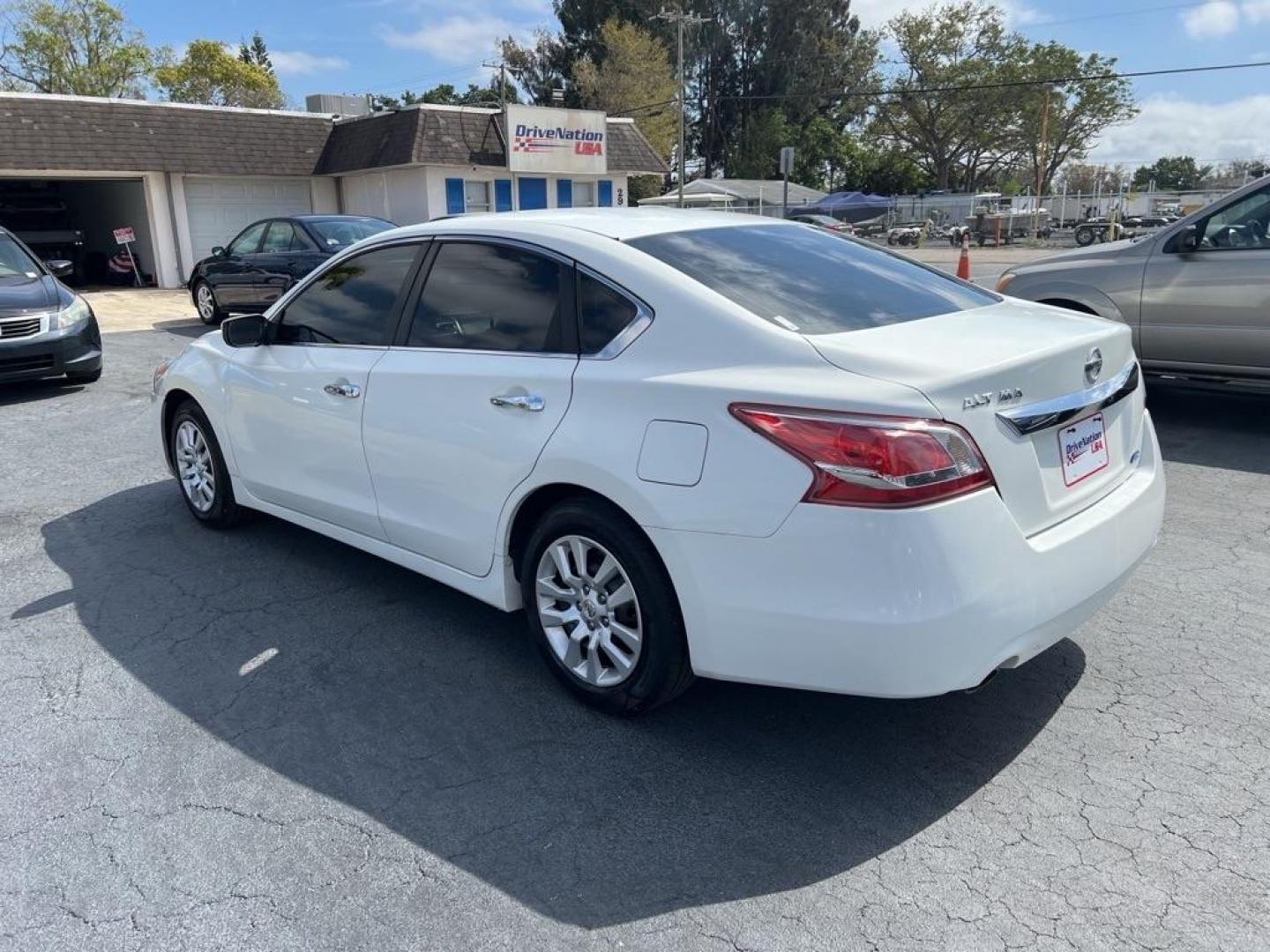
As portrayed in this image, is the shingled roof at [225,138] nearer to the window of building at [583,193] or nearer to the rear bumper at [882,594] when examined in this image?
the window of building at [583,193]

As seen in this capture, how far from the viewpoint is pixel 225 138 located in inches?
901

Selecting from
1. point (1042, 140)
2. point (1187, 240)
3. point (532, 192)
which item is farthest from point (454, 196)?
point (1042, 140)

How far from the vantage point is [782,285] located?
3268mm

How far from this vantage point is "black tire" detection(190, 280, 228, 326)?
47.8ft

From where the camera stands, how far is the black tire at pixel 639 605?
2.94m

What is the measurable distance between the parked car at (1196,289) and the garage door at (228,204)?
21.3 meters

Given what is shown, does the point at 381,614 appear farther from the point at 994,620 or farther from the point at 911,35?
the point at 911,35

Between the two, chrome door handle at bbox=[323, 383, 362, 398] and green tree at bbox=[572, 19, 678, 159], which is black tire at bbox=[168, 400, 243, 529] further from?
green tree at bbox=[572, 19, 678, 159]

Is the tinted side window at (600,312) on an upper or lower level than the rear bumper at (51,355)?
upper

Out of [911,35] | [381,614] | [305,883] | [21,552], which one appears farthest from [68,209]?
[911,35]

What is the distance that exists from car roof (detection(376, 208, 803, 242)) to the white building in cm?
1969

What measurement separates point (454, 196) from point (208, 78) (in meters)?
40.5

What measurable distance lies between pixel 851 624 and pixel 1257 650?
213 cm

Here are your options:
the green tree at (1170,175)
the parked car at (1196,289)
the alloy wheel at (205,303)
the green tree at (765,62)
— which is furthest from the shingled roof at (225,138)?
the green tree at (1170,175)
